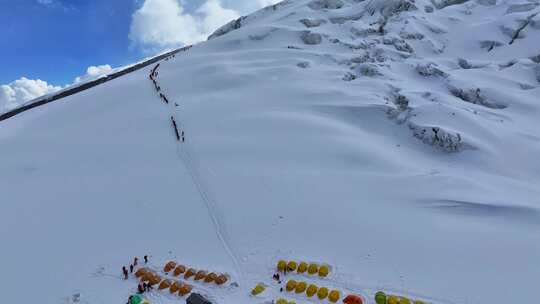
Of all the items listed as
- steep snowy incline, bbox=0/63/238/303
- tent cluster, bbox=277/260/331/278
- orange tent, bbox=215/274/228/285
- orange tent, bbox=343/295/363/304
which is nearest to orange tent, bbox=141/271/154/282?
steep snowy incline, bbox=0/63/238/303

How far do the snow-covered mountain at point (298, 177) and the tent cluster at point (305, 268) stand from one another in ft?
1.56

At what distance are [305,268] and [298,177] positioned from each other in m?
9.97

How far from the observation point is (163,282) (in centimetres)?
2242

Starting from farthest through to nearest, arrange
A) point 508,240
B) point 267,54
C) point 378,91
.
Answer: point 267,54 → point 378,91 → point 508,240

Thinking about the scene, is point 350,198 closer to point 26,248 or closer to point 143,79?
point 26,248

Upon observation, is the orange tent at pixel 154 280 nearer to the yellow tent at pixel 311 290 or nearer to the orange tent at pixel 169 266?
the orange tent at pixel 169 266

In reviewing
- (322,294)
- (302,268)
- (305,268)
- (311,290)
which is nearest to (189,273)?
(302,268)

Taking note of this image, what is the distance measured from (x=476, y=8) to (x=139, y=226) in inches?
2916

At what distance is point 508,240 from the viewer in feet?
75.5

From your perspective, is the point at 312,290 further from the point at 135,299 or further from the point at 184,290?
the point at 135,299

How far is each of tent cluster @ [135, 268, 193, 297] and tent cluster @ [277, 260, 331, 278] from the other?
5.33 meters

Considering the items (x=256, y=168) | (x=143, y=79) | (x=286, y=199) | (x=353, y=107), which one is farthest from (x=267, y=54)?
(x=286, y=199)

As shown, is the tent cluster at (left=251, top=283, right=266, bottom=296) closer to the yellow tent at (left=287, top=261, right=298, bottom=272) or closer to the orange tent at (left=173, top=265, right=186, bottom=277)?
the yellow tent at (left=287, top=261, right=298, bottom=272)

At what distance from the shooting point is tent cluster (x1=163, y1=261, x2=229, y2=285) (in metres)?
22.1
